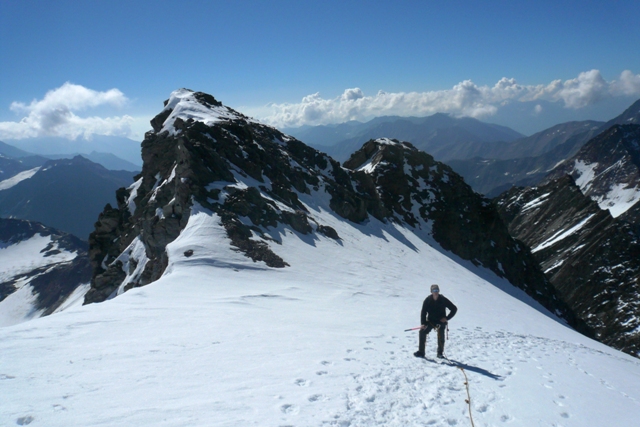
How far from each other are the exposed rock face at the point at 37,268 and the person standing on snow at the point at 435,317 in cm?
11588

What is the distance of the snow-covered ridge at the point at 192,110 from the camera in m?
48.0

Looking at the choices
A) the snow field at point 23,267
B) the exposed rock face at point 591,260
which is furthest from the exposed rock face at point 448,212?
the snow field at point 23,267

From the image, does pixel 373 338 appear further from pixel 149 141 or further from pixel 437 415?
pixel 149 141

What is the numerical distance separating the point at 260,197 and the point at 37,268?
173 metres

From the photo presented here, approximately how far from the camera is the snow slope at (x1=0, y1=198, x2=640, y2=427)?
690 centimetres

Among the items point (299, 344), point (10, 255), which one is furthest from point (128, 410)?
point (10, 255)

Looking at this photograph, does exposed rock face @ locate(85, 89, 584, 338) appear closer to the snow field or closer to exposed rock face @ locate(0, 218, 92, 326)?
exposed rock face @ locate(0, 218, 92, 326)

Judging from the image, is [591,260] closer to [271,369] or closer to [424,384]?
[424,384]

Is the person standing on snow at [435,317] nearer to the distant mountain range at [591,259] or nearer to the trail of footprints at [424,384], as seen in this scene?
the trail of footprints at [424,384]

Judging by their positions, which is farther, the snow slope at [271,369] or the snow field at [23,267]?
the snow field at [23,267]

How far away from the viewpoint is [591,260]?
10488cm

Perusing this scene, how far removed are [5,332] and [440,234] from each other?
6193 cm

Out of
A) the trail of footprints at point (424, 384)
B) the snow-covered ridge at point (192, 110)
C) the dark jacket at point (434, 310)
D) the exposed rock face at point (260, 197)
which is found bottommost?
the trail of footprints at point (424, 384)

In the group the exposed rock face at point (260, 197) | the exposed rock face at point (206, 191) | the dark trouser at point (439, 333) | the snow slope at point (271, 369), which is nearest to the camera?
the snow slope at point (271, 369)
